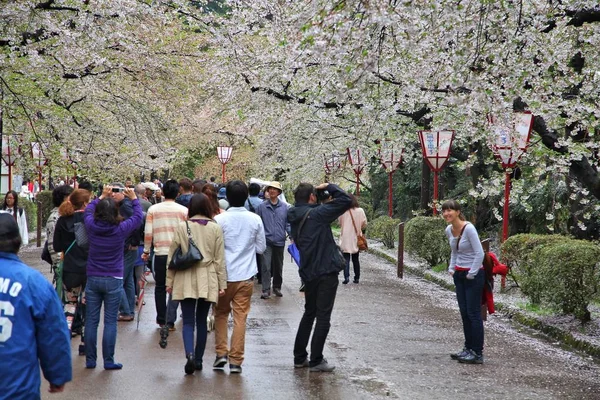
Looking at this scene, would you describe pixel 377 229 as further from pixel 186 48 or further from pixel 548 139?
pixel 548 139

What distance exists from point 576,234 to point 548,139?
190 inches

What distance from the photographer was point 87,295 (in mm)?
8828

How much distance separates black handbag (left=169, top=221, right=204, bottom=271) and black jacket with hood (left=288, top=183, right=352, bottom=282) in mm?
1047

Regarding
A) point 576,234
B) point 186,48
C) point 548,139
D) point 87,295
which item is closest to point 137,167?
point 186,48

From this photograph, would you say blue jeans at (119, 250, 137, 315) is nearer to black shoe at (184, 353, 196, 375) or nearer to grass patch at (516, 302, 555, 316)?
black shoe at (184, 353, 196, 375)

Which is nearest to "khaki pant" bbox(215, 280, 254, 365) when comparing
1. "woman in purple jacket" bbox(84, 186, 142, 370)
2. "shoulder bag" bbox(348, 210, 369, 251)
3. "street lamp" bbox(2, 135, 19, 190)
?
"woman in purple jacket" bbox(84, 186, 142, 370)

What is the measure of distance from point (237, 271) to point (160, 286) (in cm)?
247

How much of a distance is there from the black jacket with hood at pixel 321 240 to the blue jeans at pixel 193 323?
103 centimetres

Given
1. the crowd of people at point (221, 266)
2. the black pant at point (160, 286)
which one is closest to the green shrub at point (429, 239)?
the black pant at point (160, 286)

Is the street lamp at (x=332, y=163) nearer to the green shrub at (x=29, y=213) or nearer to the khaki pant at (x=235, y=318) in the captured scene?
the green shrub at (x=29, y=213)

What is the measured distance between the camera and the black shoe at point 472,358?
31.3 ft

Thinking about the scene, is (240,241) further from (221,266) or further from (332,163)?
(332,163)

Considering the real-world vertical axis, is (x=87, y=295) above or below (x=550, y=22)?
below

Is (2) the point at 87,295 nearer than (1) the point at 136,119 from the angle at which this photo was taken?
Yes
